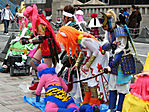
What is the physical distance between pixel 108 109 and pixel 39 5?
29993mm

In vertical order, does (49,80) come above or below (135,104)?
below

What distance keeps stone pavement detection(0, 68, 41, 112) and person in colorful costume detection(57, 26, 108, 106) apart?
1117mm

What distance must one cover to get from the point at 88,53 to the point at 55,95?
1091 mm

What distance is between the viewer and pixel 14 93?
8.09 m

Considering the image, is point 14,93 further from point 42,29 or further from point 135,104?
point 135,104

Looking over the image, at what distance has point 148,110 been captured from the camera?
371 centimetres

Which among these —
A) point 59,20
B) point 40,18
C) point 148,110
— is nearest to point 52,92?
point 40,18

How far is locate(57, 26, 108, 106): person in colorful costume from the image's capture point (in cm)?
664

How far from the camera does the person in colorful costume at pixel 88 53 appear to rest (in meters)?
6.64

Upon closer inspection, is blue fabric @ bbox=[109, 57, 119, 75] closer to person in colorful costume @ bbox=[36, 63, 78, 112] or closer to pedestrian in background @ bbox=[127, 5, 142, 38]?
person in colorful costume @ bbox=[36, 63, 78, 112]

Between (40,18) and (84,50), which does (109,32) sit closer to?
(84,50)

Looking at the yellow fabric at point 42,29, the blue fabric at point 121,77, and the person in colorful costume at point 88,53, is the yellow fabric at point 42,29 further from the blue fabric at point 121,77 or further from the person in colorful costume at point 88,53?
the blue fabric at point 121,77

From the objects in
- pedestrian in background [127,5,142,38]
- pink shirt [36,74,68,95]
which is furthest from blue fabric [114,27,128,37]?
pedestrian in background [127,5,142,38]

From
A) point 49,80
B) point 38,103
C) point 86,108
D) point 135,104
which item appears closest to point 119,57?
point 86,108
